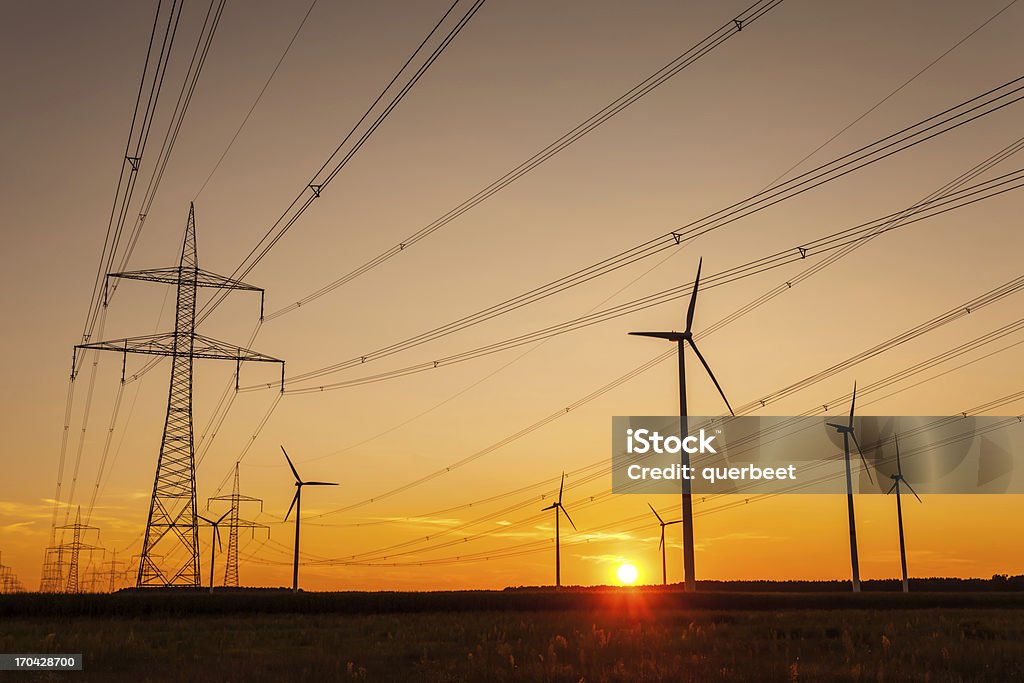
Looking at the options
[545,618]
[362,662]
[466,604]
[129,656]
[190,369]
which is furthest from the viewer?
[190,369]

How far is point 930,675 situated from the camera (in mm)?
29078

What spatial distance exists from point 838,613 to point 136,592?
5320 cm

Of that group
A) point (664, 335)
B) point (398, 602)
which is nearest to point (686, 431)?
point (664, 335)

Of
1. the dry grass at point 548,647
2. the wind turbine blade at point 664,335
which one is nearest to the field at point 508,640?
the dry grass at point 548,647

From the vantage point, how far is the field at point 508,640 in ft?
103

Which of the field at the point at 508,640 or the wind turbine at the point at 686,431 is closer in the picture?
the field at the point at 508,640

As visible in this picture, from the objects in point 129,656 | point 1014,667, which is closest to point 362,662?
point 129,656

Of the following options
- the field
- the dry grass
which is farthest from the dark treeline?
the dry grass

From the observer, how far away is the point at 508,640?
143 feet

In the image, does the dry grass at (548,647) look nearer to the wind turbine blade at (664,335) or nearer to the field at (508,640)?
the field at (508,640)

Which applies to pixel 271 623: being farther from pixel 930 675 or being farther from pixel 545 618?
pixel 930 675

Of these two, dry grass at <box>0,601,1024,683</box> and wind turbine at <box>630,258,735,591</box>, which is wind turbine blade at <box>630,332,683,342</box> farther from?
dry grass at <box>0,601,1024,683</box>

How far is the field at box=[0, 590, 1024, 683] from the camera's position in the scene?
31266mm

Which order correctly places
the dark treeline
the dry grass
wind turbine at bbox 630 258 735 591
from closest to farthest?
the dry grass → wind turbine at bbox 630 258 735 591 → the dark treeline
